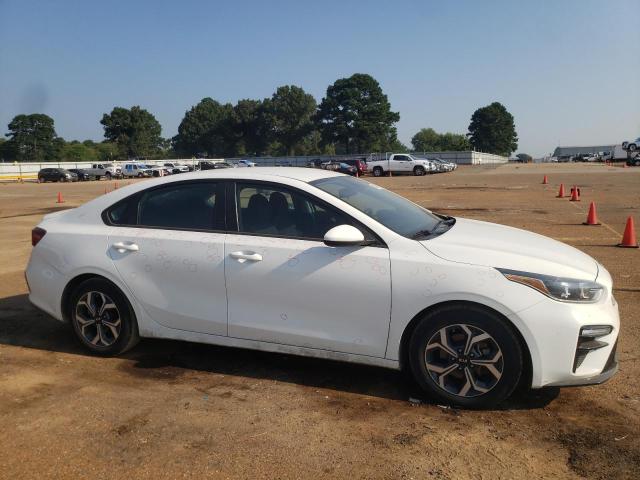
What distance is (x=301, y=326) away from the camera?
3.98 m

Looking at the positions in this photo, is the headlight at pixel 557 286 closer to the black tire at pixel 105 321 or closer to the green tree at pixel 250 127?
the black tire at pixel 105 321

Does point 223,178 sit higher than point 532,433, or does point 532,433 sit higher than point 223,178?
point 223,178

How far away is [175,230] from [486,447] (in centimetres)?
275

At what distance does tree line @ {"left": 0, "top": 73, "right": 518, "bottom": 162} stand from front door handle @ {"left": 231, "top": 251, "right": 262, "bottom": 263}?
92.0 meters

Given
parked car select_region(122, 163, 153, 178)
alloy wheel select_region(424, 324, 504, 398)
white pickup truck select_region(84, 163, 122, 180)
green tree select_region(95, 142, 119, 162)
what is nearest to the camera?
alloy wheel select_region(424, 324, 504, 398)

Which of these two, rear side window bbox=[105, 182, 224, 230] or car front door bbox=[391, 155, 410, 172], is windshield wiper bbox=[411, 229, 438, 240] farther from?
car front door bbox=[391, 155, 410, 172]

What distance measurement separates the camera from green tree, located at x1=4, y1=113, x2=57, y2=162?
98375 millimetres

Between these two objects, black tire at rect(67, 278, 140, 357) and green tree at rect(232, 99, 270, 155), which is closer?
black tire at rect(67, 278, 140, 357)

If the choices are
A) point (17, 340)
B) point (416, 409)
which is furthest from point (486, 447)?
point (17, 340)

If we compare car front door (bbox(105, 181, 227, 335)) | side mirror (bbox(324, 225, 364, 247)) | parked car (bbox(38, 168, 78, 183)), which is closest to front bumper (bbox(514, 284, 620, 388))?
side mirror (bbox(324, 225, 364, 247))

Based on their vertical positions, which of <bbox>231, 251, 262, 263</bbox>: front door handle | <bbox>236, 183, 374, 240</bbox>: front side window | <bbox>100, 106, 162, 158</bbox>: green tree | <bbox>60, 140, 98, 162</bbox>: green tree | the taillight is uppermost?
<bbox>100, 106, 162, 158</bbox>: green tree

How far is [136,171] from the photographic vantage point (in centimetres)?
5928

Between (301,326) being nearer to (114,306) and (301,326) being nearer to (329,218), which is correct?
(329,218)

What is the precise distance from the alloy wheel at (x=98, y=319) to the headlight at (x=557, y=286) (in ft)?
10.0
